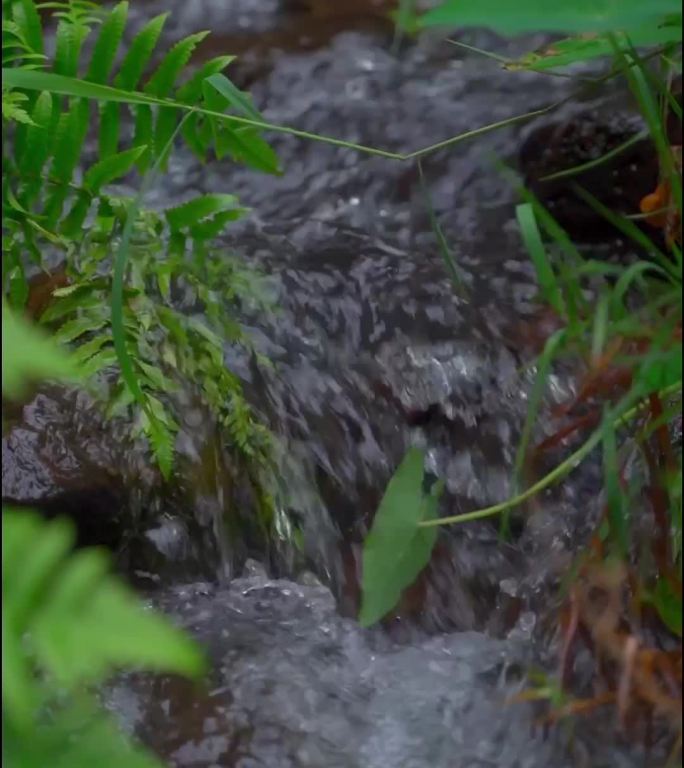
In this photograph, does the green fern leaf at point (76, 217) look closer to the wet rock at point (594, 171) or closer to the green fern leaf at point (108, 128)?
the green fern leaf at point (108, 128)

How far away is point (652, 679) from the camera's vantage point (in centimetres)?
115

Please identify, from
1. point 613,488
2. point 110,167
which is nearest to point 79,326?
point 110,167

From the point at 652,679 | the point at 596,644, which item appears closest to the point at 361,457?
the point at 596,644

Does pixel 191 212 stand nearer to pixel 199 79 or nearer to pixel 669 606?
pixel 199 79

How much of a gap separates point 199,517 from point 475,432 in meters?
0.65

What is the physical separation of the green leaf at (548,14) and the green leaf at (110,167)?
0.92 m

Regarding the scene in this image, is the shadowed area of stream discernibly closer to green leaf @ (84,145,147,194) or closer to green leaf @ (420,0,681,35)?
green leaf @ (84,145,147,194)

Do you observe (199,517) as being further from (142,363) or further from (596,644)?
(596,644)

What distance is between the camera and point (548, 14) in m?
1.03

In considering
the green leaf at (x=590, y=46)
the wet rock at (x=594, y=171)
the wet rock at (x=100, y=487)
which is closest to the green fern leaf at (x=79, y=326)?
the wet rock at (x=100, y=487)

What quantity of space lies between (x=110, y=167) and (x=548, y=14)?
1.02m

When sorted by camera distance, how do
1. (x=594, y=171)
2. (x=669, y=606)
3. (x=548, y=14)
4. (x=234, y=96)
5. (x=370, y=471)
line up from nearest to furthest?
(x=548, y=14), (x=669, y=606), (x=234, y=96), (x=370, y=471), (x=594, y=171)

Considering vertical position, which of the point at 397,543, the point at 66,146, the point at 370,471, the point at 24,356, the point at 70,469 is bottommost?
the point at 370,471

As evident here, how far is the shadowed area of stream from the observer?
1745 millimetres
